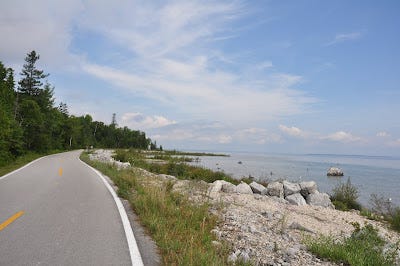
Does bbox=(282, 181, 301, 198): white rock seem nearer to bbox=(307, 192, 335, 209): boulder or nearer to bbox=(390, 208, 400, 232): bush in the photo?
bbox=(307, 192, 335, 209): boulder

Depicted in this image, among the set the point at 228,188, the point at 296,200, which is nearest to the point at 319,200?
the point at 296,200

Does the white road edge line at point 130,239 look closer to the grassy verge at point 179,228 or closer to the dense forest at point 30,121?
the grassy verge at point 179,228

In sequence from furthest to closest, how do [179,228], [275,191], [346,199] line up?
[275,191]
[346,199]
[179,228]

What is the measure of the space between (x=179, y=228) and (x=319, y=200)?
13668 millimetres

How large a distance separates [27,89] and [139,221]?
192 feet

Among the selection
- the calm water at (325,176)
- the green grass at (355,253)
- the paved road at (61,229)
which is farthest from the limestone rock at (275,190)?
the green grass at (355,253)

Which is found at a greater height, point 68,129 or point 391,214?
point 68,129

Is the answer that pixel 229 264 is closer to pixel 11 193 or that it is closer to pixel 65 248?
pixel 65 248

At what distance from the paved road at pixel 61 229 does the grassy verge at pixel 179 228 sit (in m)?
0.66

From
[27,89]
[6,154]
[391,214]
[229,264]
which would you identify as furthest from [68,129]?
[229,264]

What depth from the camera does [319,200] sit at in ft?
63.0

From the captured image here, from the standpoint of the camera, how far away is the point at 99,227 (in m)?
7.61

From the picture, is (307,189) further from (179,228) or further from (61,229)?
(61,229)

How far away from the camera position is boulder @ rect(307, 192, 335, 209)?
62.2 ft
